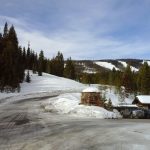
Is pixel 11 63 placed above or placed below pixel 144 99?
above

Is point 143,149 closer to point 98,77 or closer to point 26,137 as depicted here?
point 26,137

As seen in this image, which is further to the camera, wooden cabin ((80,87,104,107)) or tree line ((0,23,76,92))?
tree line ((0,23,76,92))

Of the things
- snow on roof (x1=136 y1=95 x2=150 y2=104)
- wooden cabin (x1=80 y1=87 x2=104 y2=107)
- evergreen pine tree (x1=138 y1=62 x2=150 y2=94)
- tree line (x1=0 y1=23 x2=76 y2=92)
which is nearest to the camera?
wooden cabin (x1=80 y1=87 x2=104 y2=107)

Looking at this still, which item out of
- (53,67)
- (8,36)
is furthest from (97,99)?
(53,67)

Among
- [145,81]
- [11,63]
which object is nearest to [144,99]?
[11,63]

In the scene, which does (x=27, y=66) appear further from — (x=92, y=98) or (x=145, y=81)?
(x=92, y=98)

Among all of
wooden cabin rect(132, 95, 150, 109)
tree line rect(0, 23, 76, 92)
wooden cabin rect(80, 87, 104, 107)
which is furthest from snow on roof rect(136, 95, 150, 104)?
tree line rect(0, 23, 76, 92)

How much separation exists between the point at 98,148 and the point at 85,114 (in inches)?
822

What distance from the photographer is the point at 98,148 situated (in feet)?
49.8

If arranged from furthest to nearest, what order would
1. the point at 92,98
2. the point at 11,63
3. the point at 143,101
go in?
the point at 11,63 < the point at 143,101 < the point at 92,98

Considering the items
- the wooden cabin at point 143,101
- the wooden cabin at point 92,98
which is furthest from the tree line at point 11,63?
the wooden cabin at point 92,98

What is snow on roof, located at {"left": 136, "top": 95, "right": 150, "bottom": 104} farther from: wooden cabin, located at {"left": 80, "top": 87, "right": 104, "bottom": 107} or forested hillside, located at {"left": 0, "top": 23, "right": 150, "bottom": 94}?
forested hillside, located at {"left": 0, "top": 23, "right": 150, "bottom": 94}

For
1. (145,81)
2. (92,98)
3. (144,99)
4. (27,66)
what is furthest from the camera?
(27,66)

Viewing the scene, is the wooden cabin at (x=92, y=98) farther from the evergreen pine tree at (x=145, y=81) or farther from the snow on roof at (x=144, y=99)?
the evergreen pine tree at (x=145, y=81)
